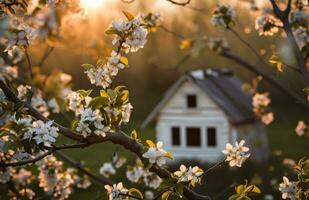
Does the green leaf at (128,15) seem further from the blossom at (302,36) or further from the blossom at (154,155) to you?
the blossom at (302,36)

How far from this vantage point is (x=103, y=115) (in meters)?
2.86

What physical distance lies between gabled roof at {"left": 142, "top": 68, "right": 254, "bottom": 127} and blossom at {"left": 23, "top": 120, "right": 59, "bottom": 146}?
10.8 metres

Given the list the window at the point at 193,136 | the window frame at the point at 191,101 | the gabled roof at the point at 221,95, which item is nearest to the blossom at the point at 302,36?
the gabled roof at the point at 221,95

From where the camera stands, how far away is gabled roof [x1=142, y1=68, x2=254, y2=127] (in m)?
13.5

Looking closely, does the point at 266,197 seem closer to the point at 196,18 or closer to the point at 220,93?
the point at 220,93

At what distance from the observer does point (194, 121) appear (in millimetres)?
14148

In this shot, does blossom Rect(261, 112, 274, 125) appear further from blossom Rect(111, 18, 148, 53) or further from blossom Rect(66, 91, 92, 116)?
blossom Rect(66, 91, 92, 116)

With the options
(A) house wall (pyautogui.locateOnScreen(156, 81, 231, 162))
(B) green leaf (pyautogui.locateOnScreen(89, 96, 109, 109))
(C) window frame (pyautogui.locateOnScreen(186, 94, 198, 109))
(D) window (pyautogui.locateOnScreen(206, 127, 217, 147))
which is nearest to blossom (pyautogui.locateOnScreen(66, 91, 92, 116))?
(B) green leaf (pyautogui.locateOnScreen(89, 96, 109, 109))

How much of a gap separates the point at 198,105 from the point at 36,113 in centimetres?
1124

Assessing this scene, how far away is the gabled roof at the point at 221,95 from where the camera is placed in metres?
13.5

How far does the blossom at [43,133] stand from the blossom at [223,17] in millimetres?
2635

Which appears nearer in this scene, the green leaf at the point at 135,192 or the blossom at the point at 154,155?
the blossom at the point at 154,155

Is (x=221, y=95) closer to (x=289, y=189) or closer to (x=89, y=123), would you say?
(x=289, y=189)

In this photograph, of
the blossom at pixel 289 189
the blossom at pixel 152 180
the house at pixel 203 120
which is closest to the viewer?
the blossom at pixel 289 189
